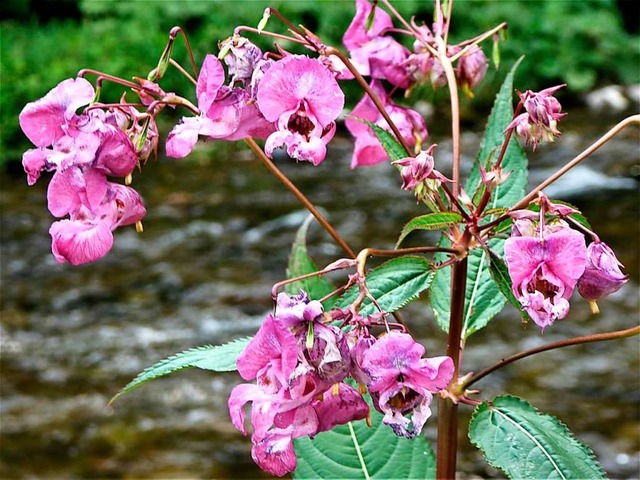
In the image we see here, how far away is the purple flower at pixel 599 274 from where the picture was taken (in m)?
0.61

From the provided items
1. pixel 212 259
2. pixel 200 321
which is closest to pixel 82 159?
pixel 200 321

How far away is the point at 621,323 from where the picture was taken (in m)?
2.86

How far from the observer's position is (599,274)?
0.61 m

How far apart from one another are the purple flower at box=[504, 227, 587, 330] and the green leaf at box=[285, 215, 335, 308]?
1.09ft

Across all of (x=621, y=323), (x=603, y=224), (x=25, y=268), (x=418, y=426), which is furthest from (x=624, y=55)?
(x=418, y=426)

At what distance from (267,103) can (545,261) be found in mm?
205

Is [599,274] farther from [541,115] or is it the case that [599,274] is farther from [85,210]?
[85,210]

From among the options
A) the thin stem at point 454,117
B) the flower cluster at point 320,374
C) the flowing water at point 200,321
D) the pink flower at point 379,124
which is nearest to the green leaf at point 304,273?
the pink flower at point 379,124

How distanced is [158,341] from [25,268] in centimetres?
89

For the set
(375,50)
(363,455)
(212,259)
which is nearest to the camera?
(375,50)

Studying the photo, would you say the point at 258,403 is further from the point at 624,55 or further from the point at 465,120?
the point at 624,55

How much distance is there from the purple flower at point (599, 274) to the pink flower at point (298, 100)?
191mm

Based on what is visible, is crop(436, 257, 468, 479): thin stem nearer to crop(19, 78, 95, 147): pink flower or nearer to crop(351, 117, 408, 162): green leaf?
crop(351, 117, 408, 162): green leaf

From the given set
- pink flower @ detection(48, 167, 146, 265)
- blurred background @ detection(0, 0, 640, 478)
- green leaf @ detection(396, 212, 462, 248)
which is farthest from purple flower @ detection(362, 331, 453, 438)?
blurred background @ detection(0, 0, 640, 478)
